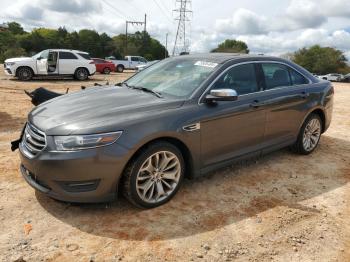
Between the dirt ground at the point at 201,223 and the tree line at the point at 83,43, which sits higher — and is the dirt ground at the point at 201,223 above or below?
below

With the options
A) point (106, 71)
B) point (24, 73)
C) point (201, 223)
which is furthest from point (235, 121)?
point (106, 71)

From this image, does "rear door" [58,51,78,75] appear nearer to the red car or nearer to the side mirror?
the red car

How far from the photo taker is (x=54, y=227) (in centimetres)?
346

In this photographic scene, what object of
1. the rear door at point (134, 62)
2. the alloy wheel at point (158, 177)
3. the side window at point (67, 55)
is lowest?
the alloy wheel at point (158, 177)

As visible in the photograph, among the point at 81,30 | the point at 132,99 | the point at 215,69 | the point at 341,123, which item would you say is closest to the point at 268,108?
the point at 215,69

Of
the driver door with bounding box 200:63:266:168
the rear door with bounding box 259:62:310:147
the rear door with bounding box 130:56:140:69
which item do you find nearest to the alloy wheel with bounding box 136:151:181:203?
the driver door with bounding box 200:63:266:168

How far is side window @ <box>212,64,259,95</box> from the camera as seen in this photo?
14.6ft

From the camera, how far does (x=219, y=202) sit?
13.6 ft

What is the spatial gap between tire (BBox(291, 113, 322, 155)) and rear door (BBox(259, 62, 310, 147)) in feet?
0.72

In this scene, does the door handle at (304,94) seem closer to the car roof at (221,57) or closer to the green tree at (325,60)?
the car roof at (221,57)

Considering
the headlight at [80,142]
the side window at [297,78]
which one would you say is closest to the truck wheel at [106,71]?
the side window at [297,78]

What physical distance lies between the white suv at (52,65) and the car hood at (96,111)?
46.1 ft

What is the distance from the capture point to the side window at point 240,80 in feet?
14.6

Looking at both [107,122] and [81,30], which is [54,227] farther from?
[81,30]
